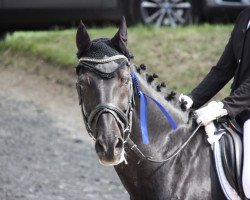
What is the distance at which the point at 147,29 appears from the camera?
11.5 metres

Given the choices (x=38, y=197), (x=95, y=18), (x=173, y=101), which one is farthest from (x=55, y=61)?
(x=173, y=101)

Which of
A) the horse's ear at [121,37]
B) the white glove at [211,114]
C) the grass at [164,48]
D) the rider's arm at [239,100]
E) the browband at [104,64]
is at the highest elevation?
the horse's ear at [121,37]

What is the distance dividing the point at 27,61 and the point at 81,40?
7.06 m

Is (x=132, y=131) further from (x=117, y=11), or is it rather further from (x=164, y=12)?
(x=117, y=11)

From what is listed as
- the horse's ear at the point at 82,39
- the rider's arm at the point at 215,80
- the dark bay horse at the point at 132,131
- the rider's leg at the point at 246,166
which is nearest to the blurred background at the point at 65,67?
the rider's arm at the point at 215,80

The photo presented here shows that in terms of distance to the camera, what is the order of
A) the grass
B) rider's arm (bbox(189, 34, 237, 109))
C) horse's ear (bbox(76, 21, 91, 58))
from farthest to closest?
the grass → rider's arm (bbox(189, 34, 237, 109)) → horse's ear (bbox(76, 21, 91, 58))

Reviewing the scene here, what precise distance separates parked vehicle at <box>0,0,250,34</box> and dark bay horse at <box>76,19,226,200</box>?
22.4ft

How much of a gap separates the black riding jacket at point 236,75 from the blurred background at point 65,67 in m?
3.09

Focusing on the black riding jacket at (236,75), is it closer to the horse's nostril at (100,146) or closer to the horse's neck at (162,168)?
the horse's neck at (162,168)

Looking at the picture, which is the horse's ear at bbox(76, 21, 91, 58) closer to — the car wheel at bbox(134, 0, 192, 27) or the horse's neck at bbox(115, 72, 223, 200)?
the horse's neck at bbox(115, 72, 223, 200)

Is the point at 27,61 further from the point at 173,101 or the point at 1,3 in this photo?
the point at 173,101

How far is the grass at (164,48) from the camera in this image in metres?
10.5

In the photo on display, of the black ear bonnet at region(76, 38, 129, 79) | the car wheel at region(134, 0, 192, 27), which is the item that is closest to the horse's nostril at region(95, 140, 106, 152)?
the black ear bonnet at region(76, 38, 129, 79)

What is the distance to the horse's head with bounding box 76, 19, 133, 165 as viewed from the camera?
14.0 feet
